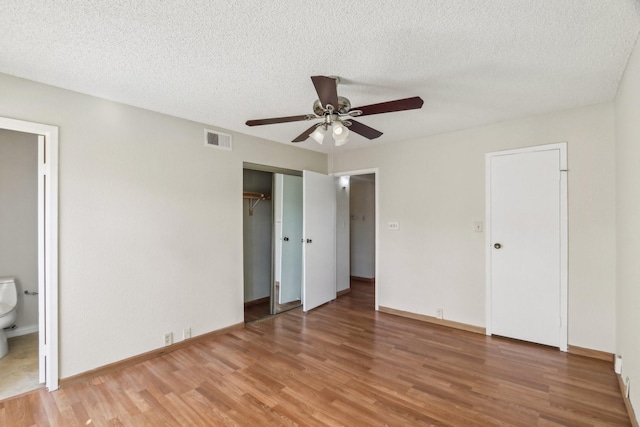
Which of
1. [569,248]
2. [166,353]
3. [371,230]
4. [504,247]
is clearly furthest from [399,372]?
[371,230]

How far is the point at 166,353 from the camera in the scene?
295cm

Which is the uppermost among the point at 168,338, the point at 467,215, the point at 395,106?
the point at 395,106

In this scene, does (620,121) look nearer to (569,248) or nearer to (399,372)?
(569,248)

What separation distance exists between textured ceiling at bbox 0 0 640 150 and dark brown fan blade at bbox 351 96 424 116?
293 mm

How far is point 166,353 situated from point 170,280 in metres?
0.70

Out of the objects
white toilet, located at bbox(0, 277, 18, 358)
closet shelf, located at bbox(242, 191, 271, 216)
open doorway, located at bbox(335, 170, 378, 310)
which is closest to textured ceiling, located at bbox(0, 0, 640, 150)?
closet shelf, located at bbox(242, 191, 271, 216)

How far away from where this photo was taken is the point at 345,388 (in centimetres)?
234

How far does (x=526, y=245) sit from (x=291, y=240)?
2872mm

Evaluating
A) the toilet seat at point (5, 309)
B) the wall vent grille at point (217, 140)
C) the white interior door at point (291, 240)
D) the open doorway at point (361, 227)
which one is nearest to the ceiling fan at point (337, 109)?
the wall vent grille at point (217, 140)

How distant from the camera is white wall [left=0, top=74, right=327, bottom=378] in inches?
94.4

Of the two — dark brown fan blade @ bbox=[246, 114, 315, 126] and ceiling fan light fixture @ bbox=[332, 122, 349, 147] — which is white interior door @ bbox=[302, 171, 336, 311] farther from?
ceiling fan light fixture @ bbox=[332, 122, 349, 147]

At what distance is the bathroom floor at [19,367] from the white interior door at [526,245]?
432 centimetres

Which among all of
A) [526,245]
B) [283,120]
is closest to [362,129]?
[283,120]

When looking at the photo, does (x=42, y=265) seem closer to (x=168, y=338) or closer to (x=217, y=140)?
(x=168, y=338)
